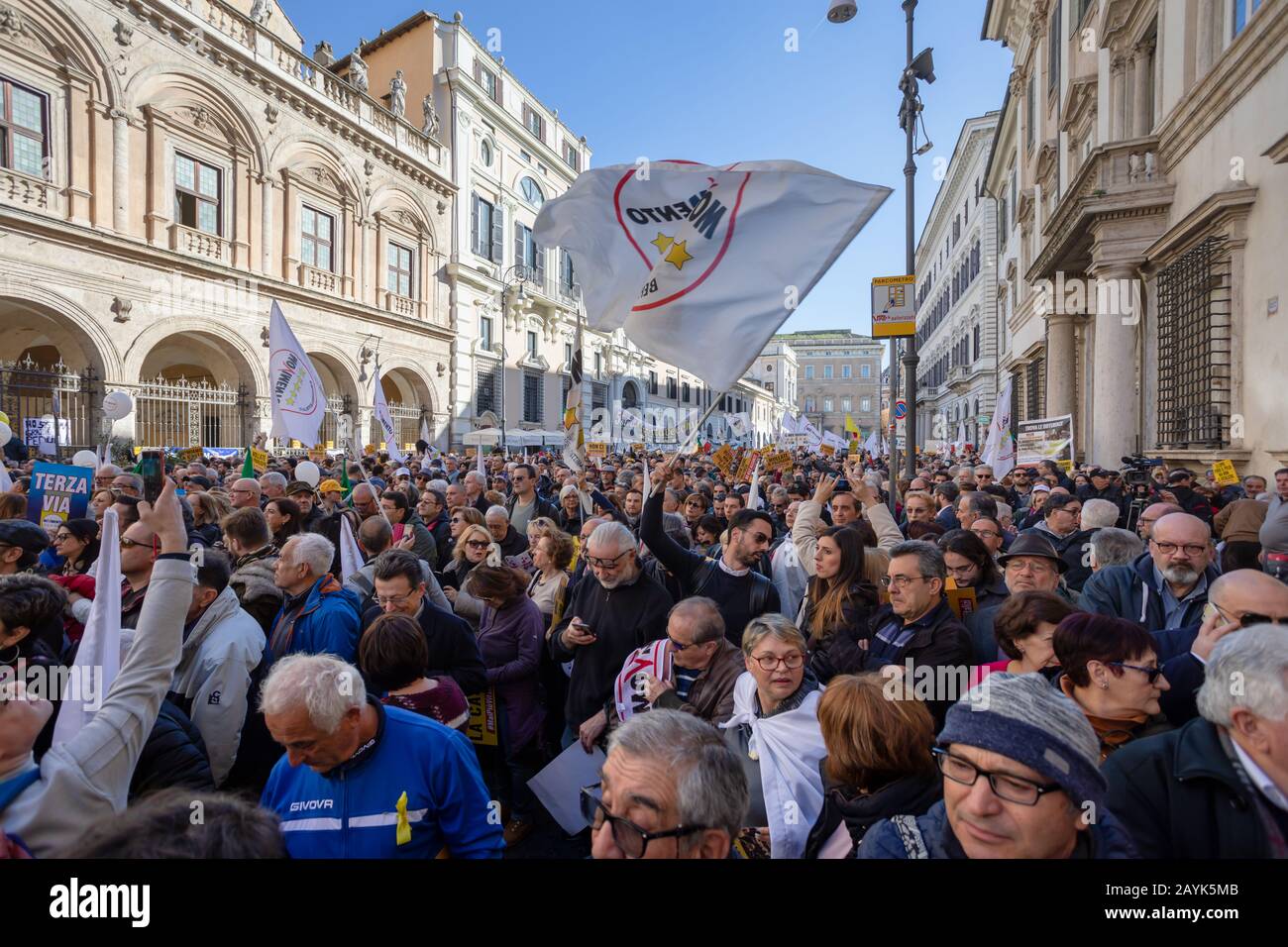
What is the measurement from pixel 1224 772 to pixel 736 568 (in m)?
2.59

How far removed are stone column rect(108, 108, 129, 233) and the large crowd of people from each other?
55.1 ft

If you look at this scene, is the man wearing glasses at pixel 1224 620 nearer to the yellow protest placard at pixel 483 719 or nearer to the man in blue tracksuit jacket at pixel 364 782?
the man in blue tracksuit jacket at pixel 364 782

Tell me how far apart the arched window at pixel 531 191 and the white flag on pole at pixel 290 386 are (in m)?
30.5

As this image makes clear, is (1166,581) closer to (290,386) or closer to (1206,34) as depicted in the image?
(290,386)

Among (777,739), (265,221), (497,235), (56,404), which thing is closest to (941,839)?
(777,739)

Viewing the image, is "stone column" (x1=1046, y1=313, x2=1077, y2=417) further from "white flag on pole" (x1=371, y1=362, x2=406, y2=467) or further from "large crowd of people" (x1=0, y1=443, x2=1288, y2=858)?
"white flag on pole" (x1=371, y1=362, x2=406, y2=467)

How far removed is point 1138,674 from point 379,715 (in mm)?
2419

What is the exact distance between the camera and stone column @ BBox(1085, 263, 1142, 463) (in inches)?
496

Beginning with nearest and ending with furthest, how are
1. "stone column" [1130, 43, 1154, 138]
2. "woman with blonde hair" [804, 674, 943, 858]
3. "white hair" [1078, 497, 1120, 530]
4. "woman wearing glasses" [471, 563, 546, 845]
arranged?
1. "woman with blonde hair" [804, 674, 943, 858]
2. "woman wearing glasses" [471, 563, 546, 845]
3. "white hair" [1078, 497, 1120, 530]
4. "stone column" [1130, 43, 1154, 138]

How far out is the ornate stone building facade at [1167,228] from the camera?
8.83 meters

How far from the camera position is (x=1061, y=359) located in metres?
16.5

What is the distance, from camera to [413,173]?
2886 cm

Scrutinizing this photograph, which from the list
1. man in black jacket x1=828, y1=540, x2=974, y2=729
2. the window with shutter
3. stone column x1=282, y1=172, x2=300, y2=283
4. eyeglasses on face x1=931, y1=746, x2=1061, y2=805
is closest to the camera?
eyeglasses on face x1=931, y1=746, x2=1061, y2=805

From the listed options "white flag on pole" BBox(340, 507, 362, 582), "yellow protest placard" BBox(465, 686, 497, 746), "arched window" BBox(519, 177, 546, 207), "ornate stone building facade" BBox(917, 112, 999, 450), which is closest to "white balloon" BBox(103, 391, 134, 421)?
"white flag on pole" BBox(340, 507, 362, 582)
